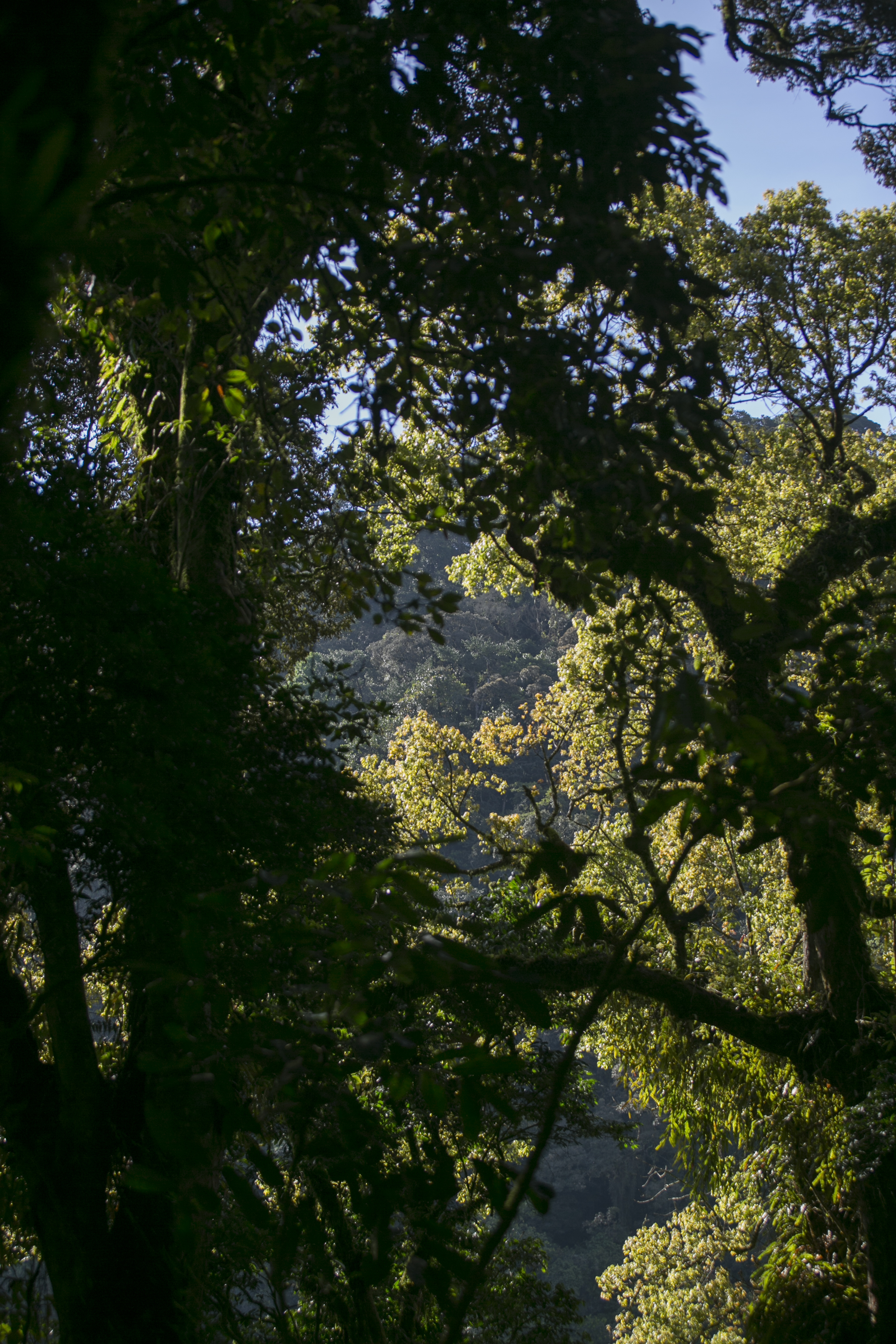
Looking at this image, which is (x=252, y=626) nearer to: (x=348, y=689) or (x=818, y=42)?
(x=348, y=689)

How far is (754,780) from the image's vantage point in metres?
1.28

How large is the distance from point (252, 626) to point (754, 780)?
2.95 m

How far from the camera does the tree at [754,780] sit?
50.1 inches

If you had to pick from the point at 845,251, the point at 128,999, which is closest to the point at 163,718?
the point at 128,999

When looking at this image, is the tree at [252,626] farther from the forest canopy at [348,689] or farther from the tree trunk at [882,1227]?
the tree trunk at [882,1227]

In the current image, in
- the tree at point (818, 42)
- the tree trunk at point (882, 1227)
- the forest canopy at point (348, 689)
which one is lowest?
the tree trunk at point (882, 1227)

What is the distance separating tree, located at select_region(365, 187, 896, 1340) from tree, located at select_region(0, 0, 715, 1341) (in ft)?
0.86

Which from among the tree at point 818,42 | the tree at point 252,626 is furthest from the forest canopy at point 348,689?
the tree at point 818,42

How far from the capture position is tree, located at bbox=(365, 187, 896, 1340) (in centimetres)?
127

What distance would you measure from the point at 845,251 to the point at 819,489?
10.6ft

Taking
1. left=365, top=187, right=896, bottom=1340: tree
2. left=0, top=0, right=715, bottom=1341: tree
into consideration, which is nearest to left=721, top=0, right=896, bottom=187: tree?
left=365, top=187, right=896, bottom=1340: tree

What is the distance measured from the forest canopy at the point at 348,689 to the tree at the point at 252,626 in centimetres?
2

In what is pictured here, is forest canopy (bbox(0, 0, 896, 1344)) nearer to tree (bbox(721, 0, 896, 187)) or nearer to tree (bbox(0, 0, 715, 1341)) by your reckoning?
tree (bbox(0, 0, 715, 1341))

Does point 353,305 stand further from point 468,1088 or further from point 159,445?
point 159,445
